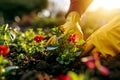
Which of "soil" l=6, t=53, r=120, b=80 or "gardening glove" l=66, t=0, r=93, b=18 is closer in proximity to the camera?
"soil" l=6, t=53, r=120, b=80

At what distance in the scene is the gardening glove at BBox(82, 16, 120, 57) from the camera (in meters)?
3.38

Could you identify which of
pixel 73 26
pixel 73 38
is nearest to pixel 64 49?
pixel 73 38

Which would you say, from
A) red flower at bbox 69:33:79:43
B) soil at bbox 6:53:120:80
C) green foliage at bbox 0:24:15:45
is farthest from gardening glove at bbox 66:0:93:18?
green foliage at bbox 0:24:15:45

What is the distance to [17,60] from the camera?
3742 millimetres

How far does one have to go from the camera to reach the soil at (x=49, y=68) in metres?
2.63

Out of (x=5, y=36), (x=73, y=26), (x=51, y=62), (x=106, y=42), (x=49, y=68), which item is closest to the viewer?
(x=49, y=68)

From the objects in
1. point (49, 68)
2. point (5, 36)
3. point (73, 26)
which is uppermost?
point (5, 36)

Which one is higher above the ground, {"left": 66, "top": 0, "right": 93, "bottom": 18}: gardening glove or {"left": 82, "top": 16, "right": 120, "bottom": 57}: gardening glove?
{"left": 66, "top": 0, "right": 93, "bottom": 18}: gardening glove

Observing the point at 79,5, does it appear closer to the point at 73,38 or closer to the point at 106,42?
the point at 73,38

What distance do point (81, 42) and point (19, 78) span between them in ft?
2.41

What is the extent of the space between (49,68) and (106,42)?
54 cm

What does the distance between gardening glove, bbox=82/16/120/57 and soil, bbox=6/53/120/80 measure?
0.15m

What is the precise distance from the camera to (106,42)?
11.2 feet

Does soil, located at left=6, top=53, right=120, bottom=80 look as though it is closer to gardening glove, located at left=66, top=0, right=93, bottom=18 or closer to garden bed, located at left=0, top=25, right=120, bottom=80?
garden bed, located at left=0, top=25, right=120, bottom=80
